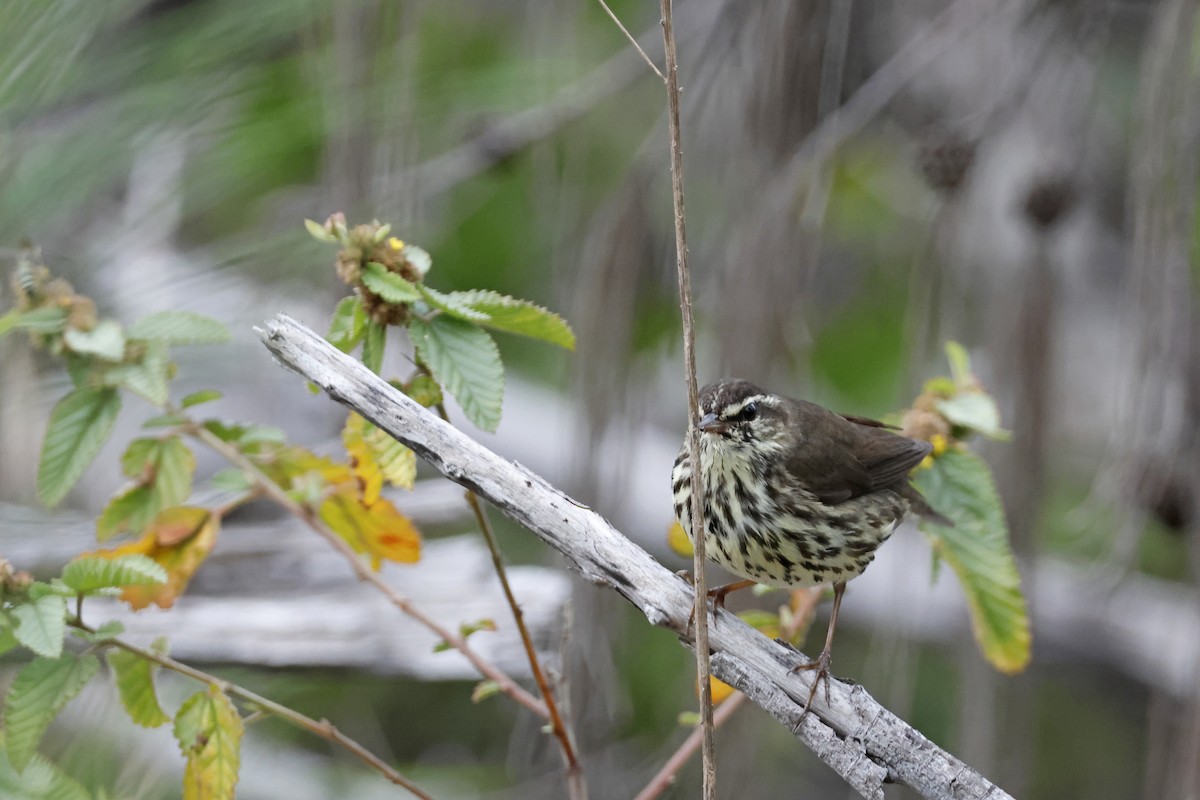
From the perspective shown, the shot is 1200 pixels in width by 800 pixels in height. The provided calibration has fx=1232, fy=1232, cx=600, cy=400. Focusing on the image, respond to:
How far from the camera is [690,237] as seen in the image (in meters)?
3.99

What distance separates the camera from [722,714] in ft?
7.42

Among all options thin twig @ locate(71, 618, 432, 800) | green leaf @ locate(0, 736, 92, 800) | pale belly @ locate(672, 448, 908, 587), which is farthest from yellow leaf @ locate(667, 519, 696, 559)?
green leaf @ locate(0, 736, 92, 800)

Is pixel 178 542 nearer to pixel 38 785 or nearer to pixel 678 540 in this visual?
pixel 38 785

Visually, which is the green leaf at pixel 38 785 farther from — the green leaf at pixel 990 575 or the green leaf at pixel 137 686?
the green leaf at pixel 990 575

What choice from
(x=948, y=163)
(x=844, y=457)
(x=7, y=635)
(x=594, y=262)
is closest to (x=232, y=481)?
(x=7, y=635)

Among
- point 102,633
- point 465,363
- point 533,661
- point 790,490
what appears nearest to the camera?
point 102,633

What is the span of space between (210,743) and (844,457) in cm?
148

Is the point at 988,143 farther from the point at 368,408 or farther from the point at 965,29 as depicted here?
the point at 368,408

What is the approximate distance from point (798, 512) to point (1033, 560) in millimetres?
1139

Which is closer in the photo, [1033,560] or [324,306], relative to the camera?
[1033,560]

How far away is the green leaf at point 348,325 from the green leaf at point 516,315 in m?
0.15

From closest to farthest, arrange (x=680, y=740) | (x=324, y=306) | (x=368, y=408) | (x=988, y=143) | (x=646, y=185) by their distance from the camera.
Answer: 1. (x=368, y=408)
2. (x=646, y=185)
3. (x=324, y=306)
4. (x=988, y=143)
5. (x=680, y=740)

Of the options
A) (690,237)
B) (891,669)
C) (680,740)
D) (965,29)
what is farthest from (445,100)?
(680,740)

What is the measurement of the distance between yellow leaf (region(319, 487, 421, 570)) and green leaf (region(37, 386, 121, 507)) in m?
0.42
